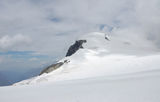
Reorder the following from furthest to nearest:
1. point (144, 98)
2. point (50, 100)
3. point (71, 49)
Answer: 1. point (71, 49)
2. point (50, 100)
3. point (144, 98)

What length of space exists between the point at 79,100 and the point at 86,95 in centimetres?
51

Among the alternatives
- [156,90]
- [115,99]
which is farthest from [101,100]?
[156,90]

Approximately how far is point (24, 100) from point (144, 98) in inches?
166

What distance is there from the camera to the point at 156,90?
4.51 meters

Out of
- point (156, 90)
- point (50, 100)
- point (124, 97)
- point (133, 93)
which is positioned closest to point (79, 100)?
point (50, 100)

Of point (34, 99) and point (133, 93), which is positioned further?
point (34, 99)

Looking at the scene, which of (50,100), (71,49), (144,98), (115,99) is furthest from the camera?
(71,49)

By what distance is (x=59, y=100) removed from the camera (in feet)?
16.1

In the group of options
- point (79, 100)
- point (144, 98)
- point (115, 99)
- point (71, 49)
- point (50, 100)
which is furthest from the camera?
point (71, 49)

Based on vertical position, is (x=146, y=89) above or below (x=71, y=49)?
below

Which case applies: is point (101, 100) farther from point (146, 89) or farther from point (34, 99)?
point (34, 99)

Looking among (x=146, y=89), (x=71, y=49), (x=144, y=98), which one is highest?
(x=71, y=49)

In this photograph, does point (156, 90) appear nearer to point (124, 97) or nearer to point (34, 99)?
point (124, 97)

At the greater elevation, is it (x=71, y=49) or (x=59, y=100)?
(x=71, y=49)
